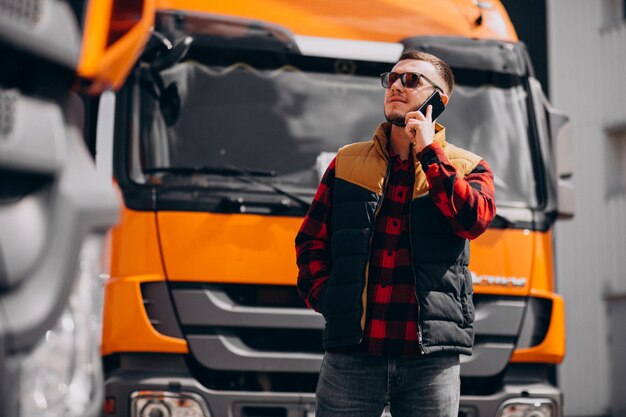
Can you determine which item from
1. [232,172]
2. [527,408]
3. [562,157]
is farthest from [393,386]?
[562,157]

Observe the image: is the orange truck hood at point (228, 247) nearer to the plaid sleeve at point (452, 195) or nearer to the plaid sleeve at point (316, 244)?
the plaid sleeve at point (316, 244)

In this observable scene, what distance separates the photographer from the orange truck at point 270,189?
5.49 meters

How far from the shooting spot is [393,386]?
3.83 metres

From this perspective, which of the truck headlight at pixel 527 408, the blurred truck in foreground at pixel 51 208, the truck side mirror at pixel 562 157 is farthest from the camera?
the truck side mirror at pixel 562 157

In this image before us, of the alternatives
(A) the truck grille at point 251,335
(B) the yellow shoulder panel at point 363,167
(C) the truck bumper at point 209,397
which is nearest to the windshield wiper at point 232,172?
(A) the truck grille at point 251,335

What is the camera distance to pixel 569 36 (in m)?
19.2

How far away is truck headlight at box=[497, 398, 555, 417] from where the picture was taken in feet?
19.2

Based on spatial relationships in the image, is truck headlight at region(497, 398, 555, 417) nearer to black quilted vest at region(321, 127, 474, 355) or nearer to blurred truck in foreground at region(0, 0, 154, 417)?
black quilted vest at region(321, 127, 474, 355)

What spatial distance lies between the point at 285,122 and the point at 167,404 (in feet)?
4.87

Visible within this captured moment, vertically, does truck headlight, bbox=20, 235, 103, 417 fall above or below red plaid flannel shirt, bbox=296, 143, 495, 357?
below

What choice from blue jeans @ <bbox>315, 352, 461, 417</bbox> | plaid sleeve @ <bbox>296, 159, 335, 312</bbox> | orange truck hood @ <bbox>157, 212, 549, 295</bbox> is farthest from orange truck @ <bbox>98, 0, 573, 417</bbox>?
blue jeans @ <bbox>315, 352, 461, 417</bbox>

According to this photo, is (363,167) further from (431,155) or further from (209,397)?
(209,397)

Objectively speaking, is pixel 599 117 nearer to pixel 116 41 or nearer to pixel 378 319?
pixel 378 319

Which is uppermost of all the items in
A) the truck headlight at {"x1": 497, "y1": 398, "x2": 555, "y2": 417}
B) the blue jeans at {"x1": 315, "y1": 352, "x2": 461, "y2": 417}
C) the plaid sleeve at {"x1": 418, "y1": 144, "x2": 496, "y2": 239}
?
the plaid sleeve at {"x1": 418, "y1": 144, "x2": 496, "y2": 239}
